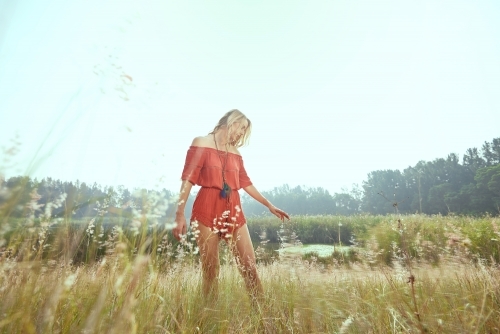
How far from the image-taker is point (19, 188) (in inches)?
34.1

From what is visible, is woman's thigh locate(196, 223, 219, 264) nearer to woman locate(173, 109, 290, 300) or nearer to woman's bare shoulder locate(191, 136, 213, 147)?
woman locate(173, 109, 290, 300)

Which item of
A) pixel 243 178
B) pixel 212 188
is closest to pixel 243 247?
pixel 212 188

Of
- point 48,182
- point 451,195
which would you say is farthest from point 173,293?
point 451,195

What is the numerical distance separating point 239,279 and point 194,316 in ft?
4.50

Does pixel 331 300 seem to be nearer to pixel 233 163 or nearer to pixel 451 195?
pixel 233 163

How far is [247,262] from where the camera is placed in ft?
7.92

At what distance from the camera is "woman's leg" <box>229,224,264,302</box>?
2255mm

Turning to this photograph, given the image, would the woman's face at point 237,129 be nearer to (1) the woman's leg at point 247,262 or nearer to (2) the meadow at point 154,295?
(1) the woman's leg at point 247,262

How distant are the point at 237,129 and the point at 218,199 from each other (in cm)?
73

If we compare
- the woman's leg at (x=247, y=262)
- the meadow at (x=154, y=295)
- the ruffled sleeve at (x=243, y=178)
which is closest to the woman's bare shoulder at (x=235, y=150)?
the ruffled sleeve at (x=243, y=178)

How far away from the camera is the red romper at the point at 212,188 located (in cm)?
242

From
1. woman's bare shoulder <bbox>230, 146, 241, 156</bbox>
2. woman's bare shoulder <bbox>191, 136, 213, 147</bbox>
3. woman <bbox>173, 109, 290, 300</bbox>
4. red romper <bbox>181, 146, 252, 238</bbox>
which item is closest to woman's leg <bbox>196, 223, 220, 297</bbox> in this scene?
woman <bbox>173, 109, 290, 300</bbox>

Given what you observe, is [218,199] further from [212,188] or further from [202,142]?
[202,142]

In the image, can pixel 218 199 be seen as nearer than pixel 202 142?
Yes
